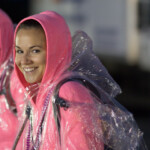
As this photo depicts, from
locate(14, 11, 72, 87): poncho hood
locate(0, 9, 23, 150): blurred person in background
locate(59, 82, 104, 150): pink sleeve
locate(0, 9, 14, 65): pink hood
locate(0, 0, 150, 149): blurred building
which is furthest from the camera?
locate(0, 0, 150, 149): blurred building

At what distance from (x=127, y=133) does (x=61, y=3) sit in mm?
9682

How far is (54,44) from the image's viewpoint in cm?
248

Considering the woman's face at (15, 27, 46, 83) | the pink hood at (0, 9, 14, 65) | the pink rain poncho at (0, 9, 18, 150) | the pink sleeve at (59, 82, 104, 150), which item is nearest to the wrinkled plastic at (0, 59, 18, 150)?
the pink rain poncho at (0, 9, 18, 150)

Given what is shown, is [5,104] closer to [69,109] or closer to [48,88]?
[48,88]

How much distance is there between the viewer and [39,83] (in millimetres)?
2602

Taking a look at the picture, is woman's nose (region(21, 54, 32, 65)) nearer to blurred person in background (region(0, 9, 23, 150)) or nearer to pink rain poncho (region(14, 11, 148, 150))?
pink rain poncho (region(14, 11, 148, 150))

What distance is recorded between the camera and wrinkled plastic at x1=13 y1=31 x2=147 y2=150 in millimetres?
2318

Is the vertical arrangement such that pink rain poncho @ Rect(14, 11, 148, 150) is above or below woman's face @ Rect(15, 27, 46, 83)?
below

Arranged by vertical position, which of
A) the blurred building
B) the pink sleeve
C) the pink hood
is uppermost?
the pink hood

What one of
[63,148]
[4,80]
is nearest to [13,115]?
[4,80]

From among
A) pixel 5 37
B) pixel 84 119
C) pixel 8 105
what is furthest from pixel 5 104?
pixel 84 119

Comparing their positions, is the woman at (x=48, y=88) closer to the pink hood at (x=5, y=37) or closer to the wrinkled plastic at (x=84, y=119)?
the wrinkled plastic at (x=84, y=119)

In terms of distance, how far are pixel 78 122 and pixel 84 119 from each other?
4 centimetres

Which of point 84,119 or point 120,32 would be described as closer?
point 84,119
